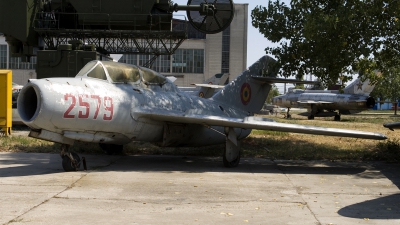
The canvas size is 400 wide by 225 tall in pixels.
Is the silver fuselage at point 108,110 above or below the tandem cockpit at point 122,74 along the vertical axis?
below

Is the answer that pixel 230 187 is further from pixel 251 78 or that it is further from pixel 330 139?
pixel 330 139

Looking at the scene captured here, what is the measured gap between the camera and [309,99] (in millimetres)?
46312

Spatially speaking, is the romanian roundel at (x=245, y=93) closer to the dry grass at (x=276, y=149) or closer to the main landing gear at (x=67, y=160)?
the dry grass at (x=276, y=149)

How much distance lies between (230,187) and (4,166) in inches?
207

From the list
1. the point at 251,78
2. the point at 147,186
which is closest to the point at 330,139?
the point at 251,78

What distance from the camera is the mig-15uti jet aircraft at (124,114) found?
9602 millimetres

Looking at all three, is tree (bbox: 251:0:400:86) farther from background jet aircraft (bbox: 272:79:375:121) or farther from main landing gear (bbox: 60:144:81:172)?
background jet aircraft (bbox: 272:79:375:121)

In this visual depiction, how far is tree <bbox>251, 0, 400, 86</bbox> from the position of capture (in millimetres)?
12531

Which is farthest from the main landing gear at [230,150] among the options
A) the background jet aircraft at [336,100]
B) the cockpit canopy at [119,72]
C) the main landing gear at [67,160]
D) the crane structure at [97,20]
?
the background jet aircraft at [336,100]

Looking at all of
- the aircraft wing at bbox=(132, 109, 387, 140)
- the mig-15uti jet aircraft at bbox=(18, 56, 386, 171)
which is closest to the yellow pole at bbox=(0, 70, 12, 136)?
the mig-15uti jet aircraft at bbox=(18, 56, 386, 171)

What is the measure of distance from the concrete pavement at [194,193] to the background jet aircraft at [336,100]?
2993 cm

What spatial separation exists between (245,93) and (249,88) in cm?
22

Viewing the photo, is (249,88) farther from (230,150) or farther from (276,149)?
(230,150)

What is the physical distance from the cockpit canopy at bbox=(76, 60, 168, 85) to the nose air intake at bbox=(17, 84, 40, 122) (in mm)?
1333
